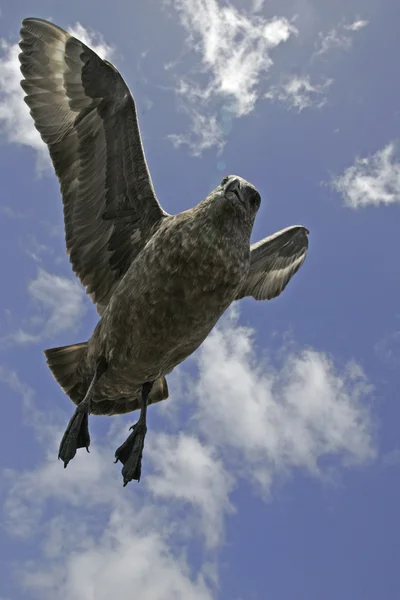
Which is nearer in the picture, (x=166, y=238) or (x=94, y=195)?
(x=166, y=238)

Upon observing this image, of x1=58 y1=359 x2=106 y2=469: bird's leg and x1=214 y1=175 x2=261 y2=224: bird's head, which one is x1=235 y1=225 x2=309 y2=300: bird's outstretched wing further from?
x1=58 y1=359 x2=106 y2=469: bird's leg

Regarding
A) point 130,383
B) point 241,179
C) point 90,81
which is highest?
point 90,81

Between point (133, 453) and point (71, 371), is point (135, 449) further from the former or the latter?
point (71, 371)

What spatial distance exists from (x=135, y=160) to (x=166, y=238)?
1261 mm

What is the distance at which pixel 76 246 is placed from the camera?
7.65 m

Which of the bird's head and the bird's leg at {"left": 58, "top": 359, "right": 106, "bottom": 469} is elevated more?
the bird's head

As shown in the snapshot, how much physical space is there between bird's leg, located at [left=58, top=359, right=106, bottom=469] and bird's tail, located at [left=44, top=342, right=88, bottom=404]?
2.24 feet

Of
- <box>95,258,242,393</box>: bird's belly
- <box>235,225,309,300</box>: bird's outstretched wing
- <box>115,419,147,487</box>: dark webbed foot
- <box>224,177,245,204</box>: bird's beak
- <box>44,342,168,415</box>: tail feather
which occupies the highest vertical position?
<box>235,225,309,300</box>: bird's outstretched wing

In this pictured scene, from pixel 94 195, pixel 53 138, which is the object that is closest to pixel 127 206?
pixel 94 195

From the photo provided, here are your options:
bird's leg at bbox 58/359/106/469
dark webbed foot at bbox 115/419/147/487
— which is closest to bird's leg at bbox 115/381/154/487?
dark webbed foot at bbox 115/419/147/487

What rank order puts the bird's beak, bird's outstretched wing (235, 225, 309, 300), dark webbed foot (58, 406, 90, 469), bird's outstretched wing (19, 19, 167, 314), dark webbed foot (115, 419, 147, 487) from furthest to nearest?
1. bird's outstretched wing (235, 225, 309, 300)
2. bird's outstretched wing (19, 19, 167, 314)
3. dark webbed foot (115, 419, 147, 487)
4. dark webbed foot (58, 406, 90, 469)
5. the bird's beak

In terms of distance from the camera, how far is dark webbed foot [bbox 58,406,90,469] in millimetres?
6855

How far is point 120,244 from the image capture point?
7594 millimetres

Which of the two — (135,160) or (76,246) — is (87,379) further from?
(135,160)
